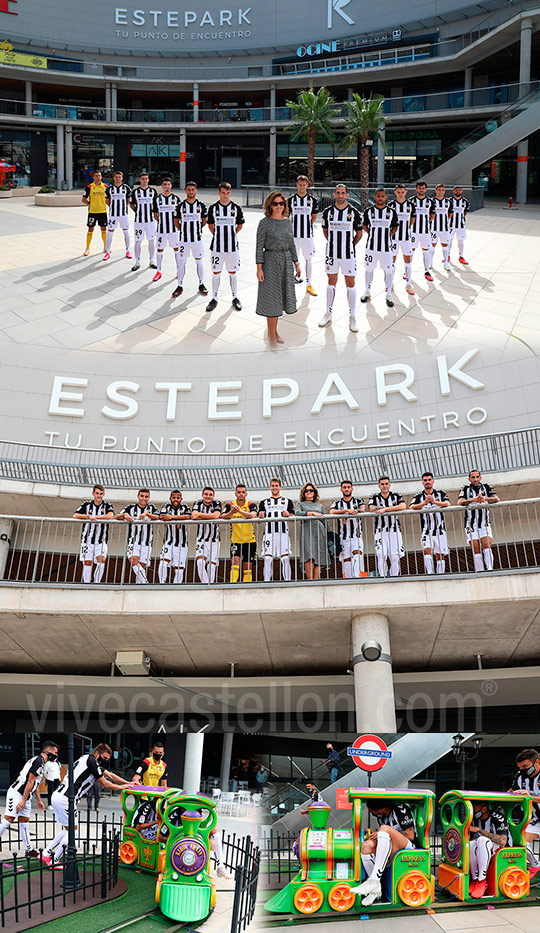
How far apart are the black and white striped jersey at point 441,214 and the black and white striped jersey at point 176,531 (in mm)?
12027

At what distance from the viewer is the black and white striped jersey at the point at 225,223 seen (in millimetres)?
19359

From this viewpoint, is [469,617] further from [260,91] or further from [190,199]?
[260,91]

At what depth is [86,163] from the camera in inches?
2410

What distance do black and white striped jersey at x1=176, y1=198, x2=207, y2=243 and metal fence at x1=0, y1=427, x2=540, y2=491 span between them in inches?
215

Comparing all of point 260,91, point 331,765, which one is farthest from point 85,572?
point 260,91

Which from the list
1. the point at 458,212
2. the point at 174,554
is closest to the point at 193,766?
the point at 174,554

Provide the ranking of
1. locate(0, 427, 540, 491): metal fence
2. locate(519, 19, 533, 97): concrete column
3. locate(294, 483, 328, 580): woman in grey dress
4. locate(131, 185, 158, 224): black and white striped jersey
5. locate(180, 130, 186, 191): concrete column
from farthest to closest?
locate(180, 130, 186, 191): concrete column < locate(519, 19, 533, 97): concrete column < locate(131, 185, 158, 224): black and white striped jersey < locate(0, 427, 540, 491): metal fence < locate(294, 483, 328, 580): woman in grey dress

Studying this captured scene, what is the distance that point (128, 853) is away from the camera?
41.0 ft

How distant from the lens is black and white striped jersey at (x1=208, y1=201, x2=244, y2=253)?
19359 mm

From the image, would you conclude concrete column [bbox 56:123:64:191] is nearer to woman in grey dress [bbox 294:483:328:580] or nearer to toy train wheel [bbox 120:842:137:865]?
woman in grey dress [bbox 294:483:328:580]

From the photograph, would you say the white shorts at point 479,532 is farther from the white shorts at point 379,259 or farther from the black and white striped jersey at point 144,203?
the black and white striped jersey at point 144,203

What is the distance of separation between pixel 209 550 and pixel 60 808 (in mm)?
5446

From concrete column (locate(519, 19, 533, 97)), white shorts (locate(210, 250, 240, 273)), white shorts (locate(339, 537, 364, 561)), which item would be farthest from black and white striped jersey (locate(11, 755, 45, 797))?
concrete column (locate(519, 19, 533, 97))

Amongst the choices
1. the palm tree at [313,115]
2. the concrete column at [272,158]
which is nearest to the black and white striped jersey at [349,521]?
the palm tree at [313,115]
